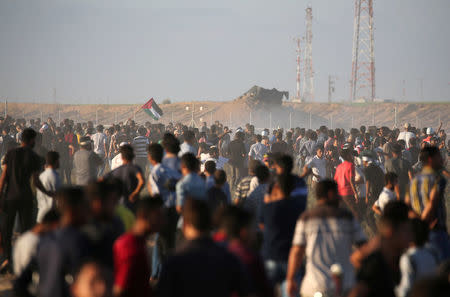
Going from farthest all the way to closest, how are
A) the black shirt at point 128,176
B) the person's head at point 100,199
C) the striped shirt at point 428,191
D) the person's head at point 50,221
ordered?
1. the black shirt at point 128,176
2. the striped shirt at point 428,191
3. the person's head at point 50,221
4. the person's head at point 100,199

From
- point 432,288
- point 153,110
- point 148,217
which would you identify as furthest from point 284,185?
point 153,110

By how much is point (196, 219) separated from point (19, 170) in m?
5.22

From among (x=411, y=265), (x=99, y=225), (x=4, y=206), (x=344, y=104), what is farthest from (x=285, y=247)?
(x=344, y=104)

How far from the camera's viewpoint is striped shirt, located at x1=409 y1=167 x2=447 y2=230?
23.3ft

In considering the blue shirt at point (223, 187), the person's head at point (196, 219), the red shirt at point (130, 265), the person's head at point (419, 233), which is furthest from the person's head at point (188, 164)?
the person's head at point (196, 219)

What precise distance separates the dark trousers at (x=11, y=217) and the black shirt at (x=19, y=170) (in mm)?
98

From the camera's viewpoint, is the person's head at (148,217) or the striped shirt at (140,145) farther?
the striped shirt at (140,145)

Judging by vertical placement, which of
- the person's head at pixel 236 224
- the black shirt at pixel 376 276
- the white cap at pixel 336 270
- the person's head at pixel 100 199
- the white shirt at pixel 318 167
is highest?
the person's head at pixel 100 199

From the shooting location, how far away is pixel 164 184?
805 centimetres

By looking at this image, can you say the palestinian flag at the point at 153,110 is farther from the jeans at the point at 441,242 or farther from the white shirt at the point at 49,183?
the jeans at the point at 441,242

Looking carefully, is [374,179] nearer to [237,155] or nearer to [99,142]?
[237,155]

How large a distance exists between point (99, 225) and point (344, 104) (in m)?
81.2

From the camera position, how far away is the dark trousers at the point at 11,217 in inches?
336

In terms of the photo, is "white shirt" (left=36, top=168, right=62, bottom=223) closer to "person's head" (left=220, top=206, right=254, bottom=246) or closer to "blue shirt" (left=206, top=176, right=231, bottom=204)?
"blue shirt" (left=206, top=176, right=231, bottom=204)
